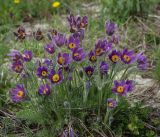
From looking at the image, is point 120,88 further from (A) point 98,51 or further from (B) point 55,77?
(B) point 55,77

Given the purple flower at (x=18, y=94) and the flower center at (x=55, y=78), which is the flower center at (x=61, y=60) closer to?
the flower center at (x=55, y=78)

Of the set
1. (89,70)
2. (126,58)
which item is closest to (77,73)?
(89,70)

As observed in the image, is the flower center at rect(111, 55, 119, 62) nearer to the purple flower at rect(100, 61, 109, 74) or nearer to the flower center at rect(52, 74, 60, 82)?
the purple flower at rect(100, 61, 109, 74)

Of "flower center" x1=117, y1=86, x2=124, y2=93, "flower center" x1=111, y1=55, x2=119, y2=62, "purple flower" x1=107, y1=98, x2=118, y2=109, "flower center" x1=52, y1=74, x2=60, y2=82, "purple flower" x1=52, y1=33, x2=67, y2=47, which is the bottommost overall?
"purple flower" x1=107, y1=98, x2=118, y2=109

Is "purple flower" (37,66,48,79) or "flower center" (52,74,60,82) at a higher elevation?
"purple flower" (37,66,48,79)

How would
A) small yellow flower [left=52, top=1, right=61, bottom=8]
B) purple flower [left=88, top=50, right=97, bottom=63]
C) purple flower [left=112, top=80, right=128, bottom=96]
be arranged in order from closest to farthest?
purple flower [left=112, top=80, right=128, bottom=96], purple flower [left=88, top=50, right=97, bottom=63], small yellow flower [left=52, top=1, right=61, bottom=8]

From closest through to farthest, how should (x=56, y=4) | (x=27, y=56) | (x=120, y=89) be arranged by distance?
(x=120, y=89) → (x=27, y=56) → (x=56, y=4)

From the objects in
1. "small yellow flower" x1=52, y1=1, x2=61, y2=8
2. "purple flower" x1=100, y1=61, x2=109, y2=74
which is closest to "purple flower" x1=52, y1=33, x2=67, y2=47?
"purple flower" x1=100, y1=61, x2=109, y2=74

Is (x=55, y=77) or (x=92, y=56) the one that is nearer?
(x=55, y=77)
